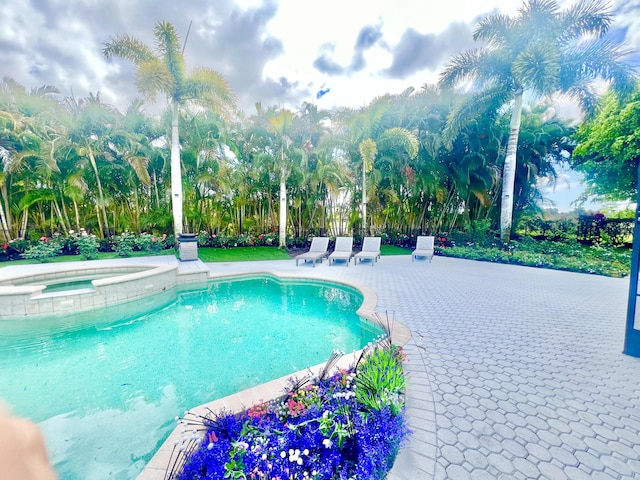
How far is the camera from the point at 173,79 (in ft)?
31.9

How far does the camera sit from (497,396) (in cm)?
282

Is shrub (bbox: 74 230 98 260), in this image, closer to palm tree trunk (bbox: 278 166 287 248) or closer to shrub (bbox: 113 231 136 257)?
shrub (bbox: 113 231 136 257)

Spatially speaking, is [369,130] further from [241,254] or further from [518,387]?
[518,387]

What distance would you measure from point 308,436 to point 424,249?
34.2ft

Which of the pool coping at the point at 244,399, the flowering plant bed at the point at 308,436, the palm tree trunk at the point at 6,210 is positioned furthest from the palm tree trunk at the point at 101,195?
the flowering plant bed at the point at 308,436

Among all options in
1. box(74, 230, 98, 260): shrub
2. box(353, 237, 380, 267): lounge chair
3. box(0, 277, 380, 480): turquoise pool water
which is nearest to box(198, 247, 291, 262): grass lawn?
box(353, 237, 380, 267): lounge chair

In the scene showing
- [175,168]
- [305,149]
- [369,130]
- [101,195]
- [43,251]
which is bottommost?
[43,251]

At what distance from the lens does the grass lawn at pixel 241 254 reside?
1103 centimetres

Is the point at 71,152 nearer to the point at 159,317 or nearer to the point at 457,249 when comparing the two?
the point at 159,317

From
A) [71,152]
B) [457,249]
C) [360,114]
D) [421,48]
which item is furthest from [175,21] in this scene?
[457,249]

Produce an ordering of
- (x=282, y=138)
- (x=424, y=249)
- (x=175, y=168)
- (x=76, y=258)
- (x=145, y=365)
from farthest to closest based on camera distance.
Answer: (x=282, y=138), (x=424, y=249), (x=175, y=168), (x=76, y=258), (x=145, y=365)

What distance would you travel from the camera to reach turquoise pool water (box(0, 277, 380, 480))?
8.89 feet

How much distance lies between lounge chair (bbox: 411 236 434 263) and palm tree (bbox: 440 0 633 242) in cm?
285

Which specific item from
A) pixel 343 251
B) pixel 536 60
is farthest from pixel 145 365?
pixel 536 60
